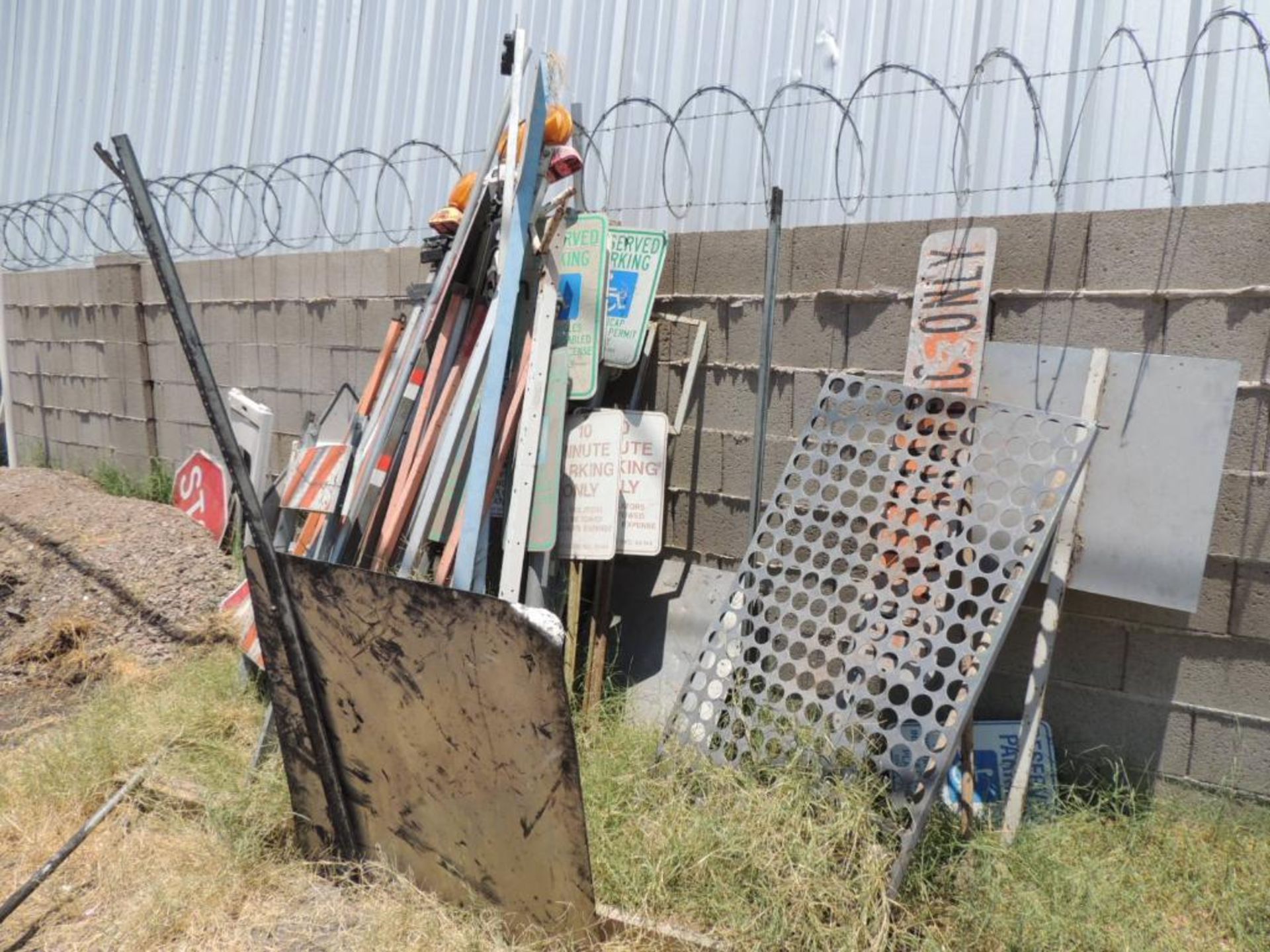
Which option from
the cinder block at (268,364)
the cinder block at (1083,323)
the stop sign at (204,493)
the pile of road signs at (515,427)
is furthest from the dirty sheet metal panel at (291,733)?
the cinder block at (268,364)

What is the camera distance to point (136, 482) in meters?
7.83

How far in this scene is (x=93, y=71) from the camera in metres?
9.52

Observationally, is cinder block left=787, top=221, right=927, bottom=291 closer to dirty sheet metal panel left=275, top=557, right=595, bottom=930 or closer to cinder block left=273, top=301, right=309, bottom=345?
dirty sheet metal panel left=275, top=557, right=595, bottom=930

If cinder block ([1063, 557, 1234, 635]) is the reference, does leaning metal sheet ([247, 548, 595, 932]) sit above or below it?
below

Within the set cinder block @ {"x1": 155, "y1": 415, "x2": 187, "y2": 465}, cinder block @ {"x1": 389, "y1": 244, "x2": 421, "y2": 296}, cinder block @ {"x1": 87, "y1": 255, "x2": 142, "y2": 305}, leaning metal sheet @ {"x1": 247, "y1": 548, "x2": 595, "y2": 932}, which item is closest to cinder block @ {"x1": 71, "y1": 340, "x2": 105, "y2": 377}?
cinder block @ {"x1": 87, "y1": 255, "x2": 142, "y2": 305}

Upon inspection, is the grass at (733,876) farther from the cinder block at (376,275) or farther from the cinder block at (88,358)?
the cinder block at (88,358)

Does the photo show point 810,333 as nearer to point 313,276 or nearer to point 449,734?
point 449,734

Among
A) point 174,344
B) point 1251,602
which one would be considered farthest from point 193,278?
point 1251,602

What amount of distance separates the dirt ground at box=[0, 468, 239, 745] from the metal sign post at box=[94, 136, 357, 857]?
2.34 meters

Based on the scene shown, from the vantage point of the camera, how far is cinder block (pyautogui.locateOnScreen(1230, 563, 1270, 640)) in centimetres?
329

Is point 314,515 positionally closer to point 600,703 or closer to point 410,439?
point 410,439

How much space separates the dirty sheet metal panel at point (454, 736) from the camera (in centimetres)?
270

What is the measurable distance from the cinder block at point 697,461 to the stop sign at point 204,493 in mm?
3280

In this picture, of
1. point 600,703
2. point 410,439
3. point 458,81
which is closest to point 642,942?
point 600,703
